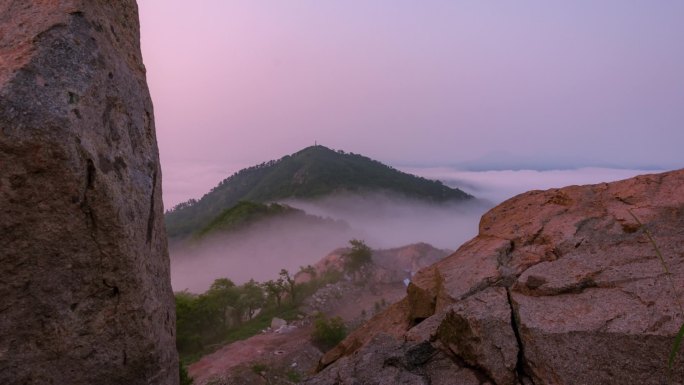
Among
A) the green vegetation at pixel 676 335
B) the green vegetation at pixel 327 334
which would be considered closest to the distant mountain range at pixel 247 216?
the green vegetation at pixel 327 334

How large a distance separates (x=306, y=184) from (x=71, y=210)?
8379 centimetres

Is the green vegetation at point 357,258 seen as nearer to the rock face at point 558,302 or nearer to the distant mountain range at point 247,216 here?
the distant mountain range at point 247,216

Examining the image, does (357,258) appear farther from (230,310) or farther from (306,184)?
(306,184)

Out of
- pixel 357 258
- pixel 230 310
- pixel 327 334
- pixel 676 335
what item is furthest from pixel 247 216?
pixel 676 335

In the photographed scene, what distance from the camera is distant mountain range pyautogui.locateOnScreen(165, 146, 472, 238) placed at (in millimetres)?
87062

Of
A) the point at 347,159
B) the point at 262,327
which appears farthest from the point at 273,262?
the point at 347,159

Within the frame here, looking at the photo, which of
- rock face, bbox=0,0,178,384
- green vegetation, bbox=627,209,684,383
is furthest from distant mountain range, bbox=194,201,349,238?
green vegetation, bbox=627,209,684,383

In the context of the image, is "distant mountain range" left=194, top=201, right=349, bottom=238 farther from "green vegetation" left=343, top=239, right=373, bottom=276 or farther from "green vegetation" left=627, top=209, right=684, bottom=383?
"green vegetation" left=627, top=209, right=684, bottom=383

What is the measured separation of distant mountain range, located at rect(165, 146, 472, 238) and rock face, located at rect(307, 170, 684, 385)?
73.4 meters

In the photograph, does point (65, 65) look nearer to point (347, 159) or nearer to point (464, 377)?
point (464, 377)

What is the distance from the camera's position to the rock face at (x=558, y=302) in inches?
184

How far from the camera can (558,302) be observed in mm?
5594

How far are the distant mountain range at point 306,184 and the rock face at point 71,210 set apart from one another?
2920 inches

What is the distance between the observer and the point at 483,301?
20.5 ft
